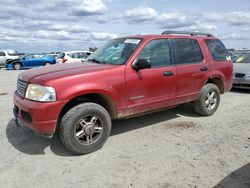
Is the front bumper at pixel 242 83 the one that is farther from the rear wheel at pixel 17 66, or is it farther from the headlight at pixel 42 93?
the rear wheel at pixel 17 66

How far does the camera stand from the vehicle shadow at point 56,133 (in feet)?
15.4

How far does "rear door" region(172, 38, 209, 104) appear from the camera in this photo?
572 cm

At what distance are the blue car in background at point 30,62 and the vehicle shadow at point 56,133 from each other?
1985 cm

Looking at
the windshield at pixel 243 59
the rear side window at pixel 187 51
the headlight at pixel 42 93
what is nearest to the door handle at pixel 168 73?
the rear side window at pixel 187 51

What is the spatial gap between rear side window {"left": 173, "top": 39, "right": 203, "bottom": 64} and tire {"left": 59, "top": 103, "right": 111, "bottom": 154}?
210 centimetres

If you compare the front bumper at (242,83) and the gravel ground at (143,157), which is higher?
the front bumper at (242,83)

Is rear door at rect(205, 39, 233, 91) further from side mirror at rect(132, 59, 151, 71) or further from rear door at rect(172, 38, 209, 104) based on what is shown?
side mirror at rect(132, 59, 151, 71)

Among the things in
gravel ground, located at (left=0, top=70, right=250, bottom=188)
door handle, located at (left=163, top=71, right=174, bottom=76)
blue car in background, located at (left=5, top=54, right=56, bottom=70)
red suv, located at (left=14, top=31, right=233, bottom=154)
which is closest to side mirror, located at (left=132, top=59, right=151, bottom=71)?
red suv, located at (left=14, top=31, right=233, bottom=154)

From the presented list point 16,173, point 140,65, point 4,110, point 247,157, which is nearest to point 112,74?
point 140,65

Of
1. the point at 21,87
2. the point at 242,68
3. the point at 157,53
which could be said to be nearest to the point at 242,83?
the point at 242,68

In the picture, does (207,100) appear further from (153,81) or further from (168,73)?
(153,81)

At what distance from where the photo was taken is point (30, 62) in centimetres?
2512

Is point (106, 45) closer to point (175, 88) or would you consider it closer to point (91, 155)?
point (175, 88)

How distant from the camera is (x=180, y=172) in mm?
3812
